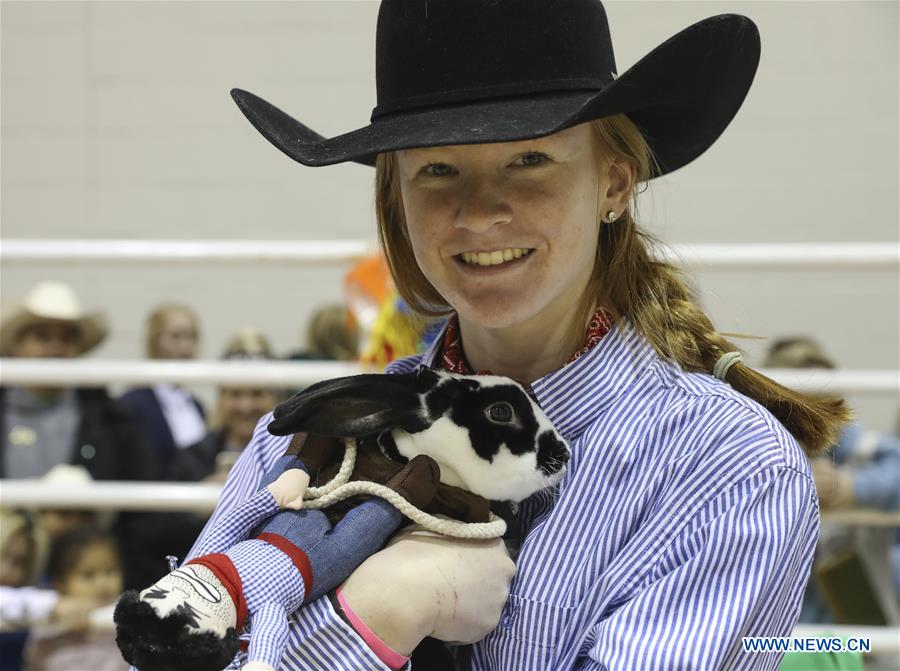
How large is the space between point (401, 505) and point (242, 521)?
0.19 m

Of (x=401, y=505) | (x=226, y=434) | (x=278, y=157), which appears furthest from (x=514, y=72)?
(x=278, y=157)

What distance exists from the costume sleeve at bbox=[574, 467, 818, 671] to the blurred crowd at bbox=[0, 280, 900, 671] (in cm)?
172

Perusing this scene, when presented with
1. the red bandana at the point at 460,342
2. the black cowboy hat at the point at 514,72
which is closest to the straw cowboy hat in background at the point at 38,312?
the red bandana at the point at 460,342

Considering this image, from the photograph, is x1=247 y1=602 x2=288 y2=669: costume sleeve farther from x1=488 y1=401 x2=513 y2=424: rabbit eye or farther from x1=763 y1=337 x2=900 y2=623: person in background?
x1=763 y1=337 x2=900 y2=623: person in background

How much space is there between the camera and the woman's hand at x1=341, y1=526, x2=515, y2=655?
1.37m

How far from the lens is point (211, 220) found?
19.0 ft

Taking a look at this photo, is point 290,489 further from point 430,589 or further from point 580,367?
point 580,367

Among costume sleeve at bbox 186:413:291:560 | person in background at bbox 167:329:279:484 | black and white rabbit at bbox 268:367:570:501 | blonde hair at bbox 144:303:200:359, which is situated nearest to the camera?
black and white rabbit at bbox 268:367:570:501

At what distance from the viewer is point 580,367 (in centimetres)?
158

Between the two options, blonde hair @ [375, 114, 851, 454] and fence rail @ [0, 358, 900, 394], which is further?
fence rail @ [0, 358, 900, 394]

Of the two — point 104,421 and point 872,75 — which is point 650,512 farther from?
point 872,75

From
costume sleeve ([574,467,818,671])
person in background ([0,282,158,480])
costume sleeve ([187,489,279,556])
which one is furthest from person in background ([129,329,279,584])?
costume sleeve ([574,467,818,671])

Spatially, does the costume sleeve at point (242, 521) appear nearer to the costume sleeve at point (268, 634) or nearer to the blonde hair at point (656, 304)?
the costume sleeve at point (268, 634)

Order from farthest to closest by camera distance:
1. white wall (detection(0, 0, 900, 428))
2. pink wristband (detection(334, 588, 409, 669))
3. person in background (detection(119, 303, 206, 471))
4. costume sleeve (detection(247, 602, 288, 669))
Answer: white wall (detection(0, 0, 900, 428)), person in background (detection(119, 303, 206, 471)), pink wristband (detection(334, 588, 409, 669)), costume sleeve (detection(247, 602, 288, 669))
